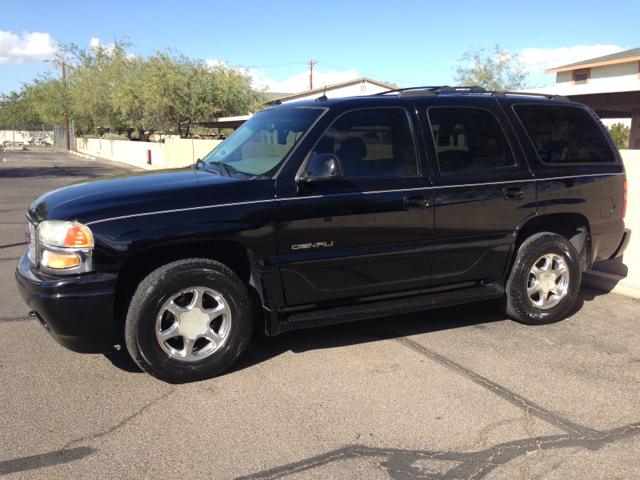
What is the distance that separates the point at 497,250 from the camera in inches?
196

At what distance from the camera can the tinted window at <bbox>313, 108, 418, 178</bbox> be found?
14.4 ft

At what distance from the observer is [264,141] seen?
476 centimetres

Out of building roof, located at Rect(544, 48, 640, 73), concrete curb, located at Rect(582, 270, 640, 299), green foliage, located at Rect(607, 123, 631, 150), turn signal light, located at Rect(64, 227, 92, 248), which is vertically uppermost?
building roof, located at Rect(544, 48, 640, 73)

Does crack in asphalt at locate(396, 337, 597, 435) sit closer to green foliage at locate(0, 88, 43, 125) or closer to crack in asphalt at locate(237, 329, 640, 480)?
crack in asphalt at locate(237, 329, 640, 480)

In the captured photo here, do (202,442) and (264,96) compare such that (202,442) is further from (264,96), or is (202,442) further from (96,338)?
(264,96)

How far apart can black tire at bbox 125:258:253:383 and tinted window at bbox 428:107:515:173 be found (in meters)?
2.02

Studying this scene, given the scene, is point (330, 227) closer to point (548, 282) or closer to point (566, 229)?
point (548, 282)

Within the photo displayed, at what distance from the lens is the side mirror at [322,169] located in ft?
13.4

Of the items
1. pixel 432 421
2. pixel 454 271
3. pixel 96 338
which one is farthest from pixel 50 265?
pixel 454 271

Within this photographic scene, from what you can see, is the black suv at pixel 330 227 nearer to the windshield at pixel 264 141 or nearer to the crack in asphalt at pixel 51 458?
the windshield at pixel 264 141

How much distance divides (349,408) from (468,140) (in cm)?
252

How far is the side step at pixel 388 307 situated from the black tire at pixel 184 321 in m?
0.39

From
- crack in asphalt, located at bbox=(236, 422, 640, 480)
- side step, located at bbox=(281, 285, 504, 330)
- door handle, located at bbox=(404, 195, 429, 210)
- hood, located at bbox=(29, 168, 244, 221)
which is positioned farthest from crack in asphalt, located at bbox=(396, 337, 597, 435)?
hood, located at bbox=(29, 168, 244, 221)

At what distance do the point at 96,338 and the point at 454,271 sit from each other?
284 centimetres
